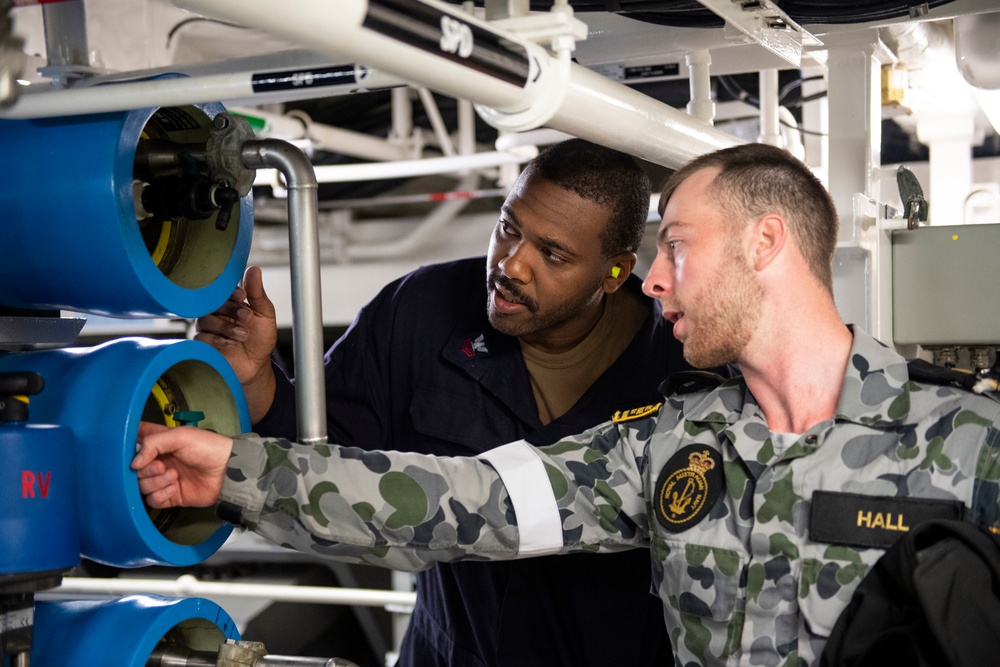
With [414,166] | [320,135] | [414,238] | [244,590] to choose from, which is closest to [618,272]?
[414,166]

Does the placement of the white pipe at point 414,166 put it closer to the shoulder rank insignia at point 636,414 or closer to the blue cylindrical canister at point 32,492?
the shoulder rank insignia at point 636,414

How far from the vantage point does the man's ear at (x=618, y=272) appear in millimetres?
1876

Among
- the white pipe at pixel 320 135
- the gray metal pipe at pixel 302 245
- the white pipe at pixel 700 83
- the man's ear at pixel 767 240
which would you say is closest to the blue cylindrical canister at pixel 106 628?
the gray metal pipe at pixel 302 245

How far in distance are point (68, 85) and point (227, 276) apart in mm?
253

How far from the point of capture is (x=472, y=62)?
905mm

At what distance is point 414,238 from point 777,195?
2.83 metres

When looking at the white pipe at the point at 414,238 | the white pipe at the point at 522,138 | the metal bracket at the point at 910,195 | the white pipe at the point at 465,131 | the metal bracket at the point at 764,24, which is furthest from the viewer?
the white pipe at the point at 414,238

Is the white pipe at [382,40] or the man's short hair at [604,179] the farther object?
the man's short hair at [604,179]

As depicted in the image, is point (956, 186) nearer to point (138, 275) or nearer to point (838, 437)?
point (838, 437)

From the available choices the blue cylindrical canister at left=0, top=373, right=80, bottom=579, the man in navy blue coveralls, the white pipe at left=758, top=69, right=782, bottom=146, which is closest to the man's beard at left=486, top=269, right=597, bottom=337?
the man in navy blue coveralls

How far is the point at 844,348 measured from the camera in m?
1.36

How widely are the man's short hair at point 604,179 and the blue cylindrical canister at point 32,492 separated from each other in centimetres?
104

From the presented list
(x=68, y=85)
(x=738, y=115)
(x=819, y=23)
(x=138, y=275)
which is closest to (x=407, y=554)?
(x=138, y=275)

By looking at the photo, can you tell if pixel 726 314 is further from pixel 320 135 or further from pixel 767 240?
pixel 320 135
